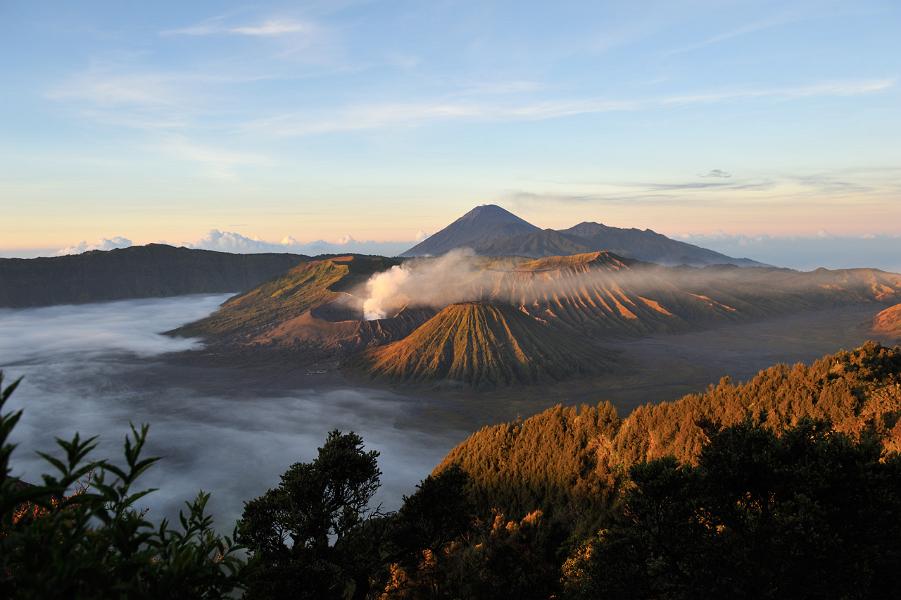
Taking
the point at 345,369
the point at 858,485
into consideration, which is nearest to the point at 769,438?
the point at 858,485

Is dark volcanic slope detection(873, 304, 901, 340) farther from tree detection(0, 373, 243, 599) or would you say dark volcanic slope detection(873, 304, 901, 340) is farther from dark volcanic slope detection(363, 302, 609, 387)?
tree detection(0, 373, 243, 599)

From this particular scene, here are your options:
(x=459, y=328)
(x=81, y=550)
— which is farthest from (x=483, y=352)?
(x=81, y=550)

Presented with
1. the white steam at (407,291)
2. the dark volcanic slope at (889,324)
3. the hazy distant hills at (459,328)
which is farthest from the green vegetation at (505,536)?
the dark volcanic slope at (889,324)

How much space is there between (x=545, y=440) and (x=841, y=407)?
2358 centimetres

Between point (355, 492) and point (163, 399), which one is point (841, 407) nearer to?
point (355, 492)

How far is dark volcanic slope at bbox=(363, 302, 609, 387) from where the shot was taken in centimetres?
11481

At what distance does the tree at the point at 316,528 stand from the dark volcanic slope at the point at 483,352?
291 feet

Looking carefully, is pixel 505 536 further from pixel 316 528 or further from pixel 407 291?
pixel 407 291

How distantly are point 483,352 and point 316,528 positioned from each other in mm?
99822

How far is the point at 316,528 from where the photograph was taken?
2083 cm

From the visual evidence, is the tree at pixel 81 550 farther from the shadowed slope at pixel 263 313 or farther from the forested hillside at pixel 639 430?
the shadowed slope at pixel 263 313

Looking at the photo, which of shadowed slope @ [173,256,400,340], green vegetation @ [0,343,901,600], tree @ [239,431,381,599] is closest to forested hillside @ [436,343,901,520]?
green vegetation @ [0,343,901,600]

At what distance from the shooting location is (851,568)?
14.4 m

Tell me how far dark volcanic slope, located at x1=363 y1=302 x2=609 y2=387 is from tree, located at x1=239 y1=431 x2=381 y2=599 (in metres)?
88.7
